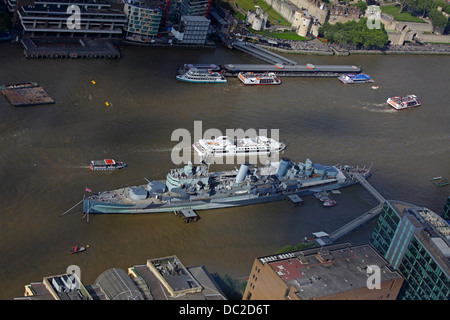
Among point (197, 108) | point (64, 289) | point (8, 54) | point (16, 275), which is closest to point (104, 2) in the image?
point (8, 54)

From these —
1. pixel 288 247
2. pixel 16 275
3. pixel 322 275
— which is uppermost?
pixel 322 275

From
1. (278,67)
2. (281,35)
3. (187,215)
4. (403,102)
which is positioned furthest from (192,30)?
(187,215)

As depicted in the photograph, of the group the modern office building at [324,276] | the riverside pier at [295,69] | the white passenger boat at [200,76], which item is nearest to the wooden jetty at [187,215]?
the modern office building at [324,276]

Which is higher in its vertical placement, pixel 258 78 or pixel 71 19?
pixel 71 19

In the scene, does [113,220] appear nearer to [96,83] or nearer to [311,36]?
[96,83]

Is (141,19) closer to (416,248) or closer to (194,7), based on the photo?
(194,7)

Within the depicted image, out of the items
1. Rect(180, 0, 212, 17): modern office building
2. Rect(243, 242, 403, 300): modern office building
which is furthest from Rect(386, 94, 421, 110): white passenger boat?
Rect(243, 242, 403, 300): modern office building

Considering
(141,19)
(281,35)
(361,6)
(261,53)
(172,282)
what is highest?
(361,6)
